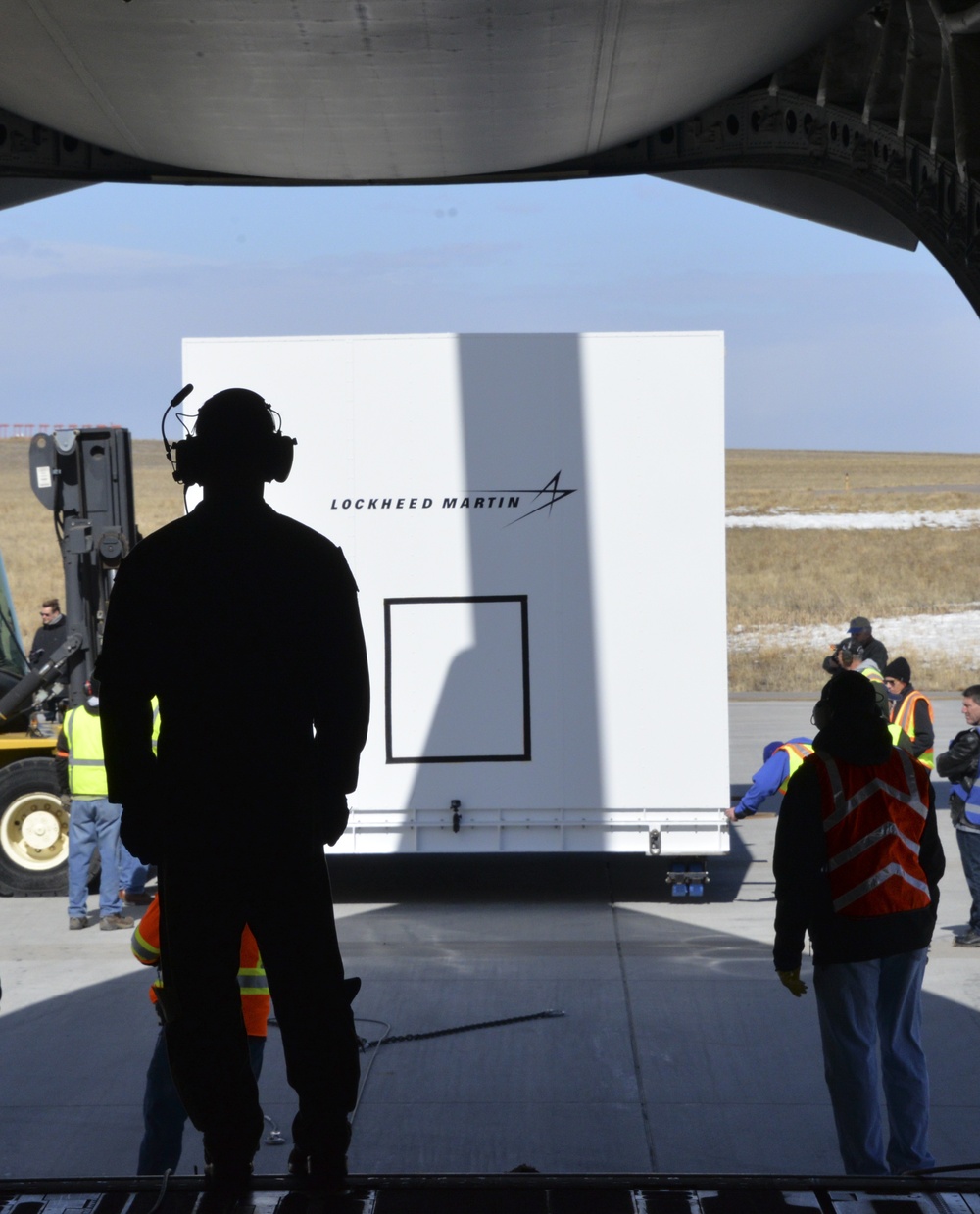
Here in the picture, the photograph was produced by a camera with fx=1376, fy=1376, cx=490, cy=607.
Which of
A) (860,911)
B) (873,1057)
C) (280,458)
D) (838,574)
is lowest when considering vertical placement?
(838,574)

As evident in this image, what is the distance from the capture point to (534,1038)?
7.38 metres

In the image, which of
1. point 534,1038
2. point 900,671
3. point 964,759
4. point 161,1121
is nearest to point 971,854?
point 964,759

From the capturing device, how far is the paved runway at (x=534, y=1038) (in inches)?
234

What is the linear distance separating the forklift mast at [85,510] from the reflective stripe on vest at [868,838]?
7642mm

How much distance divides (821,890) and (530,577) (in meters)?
5.34

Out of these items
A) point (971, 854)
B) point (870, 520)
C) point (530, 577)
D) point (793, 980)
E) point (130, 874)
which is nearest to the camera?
point (793, 980)

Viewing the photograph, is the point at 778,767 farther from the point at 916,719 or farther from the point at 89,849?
the point at 89,849

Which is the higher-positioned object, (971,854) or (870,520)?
(870,520)

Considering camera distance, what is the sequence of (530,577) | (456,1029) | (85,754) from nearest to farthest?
(456,1029), (85,754), (530,577)

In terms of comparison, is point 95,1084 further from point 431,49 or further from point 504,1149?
point 431,49

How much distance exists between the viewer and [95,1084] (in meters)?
6.79

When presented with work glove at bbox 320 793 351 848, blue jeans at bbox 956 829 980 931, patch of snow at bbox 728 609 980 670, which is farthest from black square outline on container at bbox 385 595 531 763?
patch of snow at bbox 728 609 980 670

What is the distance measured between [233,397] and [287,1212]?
2.04 m

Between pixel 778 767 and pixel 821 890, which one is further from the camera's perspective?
pixel 778 767
